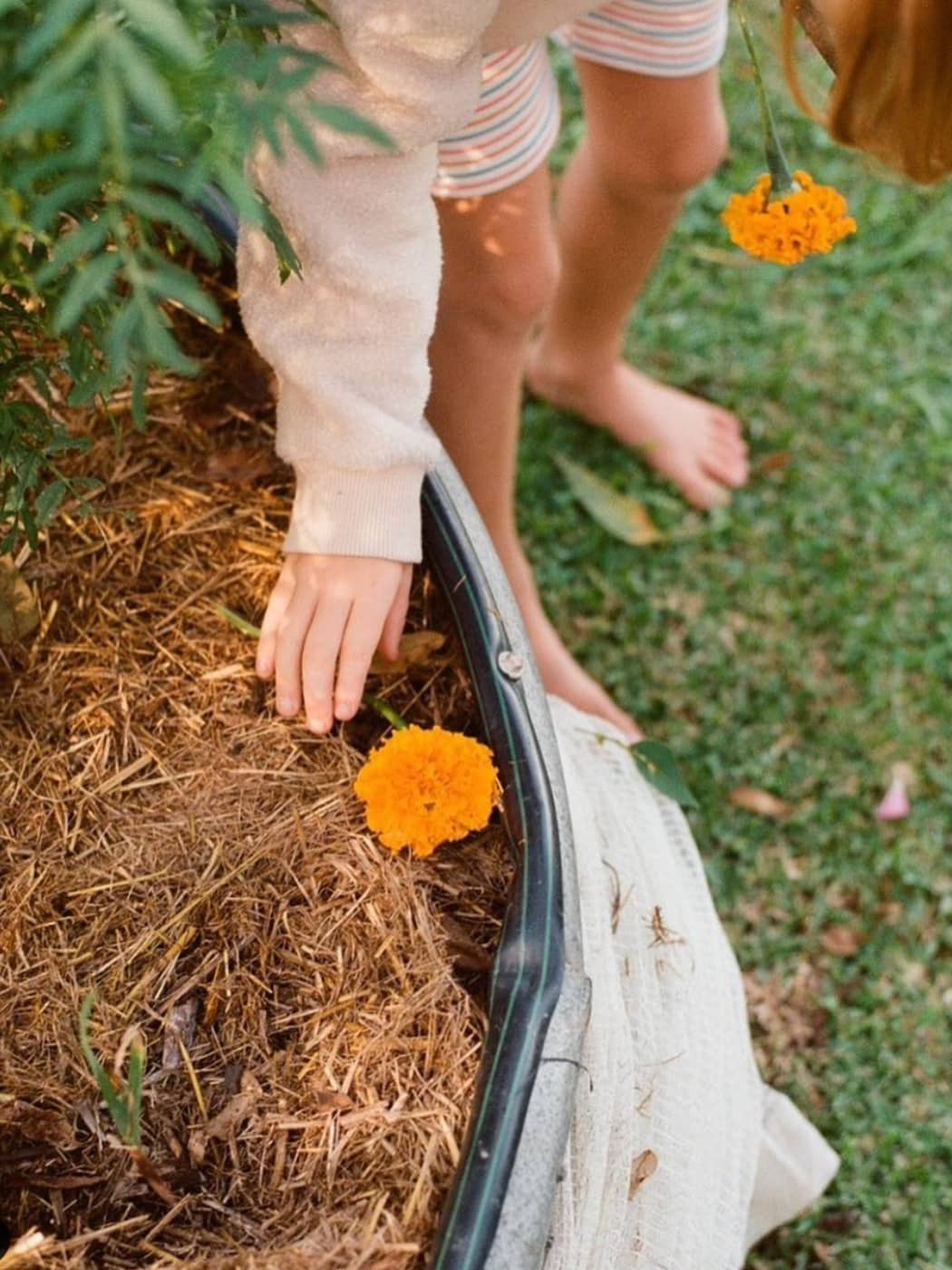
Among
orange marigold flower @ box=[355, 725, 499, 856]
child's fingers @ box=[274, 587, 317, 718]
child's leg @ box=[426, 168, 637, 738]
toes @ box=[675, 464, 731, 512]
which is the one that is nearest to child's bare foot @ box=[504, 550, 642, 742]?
child's leg @ box=[426, 168, 637, 738]

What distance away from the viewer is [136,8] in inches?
21.8

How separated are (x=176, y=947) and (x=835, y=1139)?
0.92 meters

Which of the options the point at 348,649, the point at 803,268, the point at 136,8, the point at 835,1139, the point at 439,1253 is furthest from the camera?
the point at 803,268

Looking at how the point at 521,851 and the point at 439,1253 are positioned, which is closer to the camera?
the point at 439,1253

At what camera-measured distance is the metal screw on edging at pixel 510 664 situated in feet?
3.28

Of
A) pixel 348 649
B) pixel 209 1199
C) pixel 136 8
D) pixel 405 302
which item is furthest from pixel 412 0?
pixel 209 1199

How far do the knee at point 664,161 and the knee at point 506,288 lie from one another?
22cm

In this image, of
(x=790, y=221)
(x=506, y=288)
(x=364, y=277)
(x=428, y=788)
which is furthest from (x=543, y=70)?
(x=428, y=788)

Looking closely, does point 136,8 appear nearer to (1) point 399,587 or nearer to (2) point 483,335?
(1) point 399,587

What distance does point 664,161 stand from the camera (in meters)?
1.48

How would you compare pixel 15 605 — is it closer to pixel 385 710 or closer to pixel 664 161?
pixel 385 710

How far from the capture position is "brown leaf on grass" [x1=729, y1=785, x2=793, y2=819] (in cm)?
174

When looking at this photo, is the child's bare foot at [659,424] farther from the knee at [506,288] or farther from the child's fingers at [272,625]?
the child's fingers at [272,625]

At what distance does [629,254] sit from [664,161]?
194 mm
